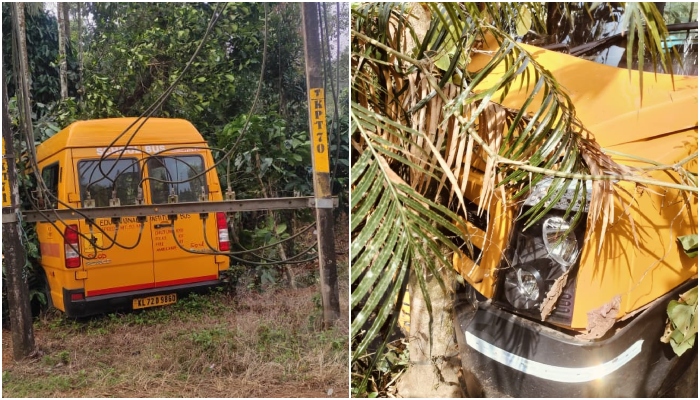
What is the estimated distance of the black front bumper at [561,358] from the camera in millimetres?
1582

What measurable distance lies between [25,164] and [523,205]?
1.79 meters

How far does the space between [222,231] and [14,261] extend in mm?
751

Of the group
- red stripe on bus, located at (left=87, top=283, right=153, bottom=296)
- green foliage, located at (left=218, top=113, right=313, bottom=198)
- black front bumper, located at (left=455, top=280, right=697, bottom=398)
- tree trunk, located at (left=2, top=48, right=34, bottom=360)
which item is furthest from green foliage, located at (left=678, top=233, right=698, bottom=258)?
tree trunk, located at (left=2, top=48, right=34, bottom=360)

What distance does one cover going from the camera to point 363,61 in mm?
1838

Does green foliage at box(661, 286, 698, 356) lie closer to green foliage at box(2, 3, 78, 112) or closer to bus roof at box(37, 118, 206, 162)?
bus roof at box(37, 118, 206, 162)

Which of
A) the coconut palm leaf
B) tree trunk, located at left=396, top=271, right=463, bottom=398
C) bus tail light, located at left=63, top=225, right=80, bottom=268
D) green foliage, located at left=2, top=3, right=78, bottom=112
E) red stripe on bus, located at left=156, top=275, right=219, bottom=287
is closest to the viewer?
the coconut palm leaf

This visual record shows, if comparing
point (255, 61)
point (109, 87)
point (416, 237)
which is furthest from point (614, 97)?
point (109, 87)

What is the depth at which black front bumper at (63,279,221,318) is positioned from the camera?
88.4 inches

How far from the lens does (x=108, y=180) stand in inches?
91.7

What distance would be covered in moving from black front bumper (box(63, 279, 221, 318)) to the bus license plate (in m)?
0.01

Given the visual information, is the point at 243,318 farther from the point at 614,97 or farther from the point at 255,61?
the point at 614,97

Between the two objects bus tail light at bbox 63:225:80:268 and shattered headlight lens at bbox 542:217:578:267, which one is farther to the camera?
bus tail light at bbox 63:225:80:268

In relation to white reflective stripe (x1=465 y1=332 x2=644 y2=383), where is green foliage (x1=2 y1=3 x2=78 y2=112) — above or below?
above

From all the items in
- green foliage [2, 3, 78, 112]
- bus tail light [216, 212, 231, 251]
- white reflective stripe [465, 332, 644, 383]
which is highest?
green foliage [2, 3, 78, 112]
